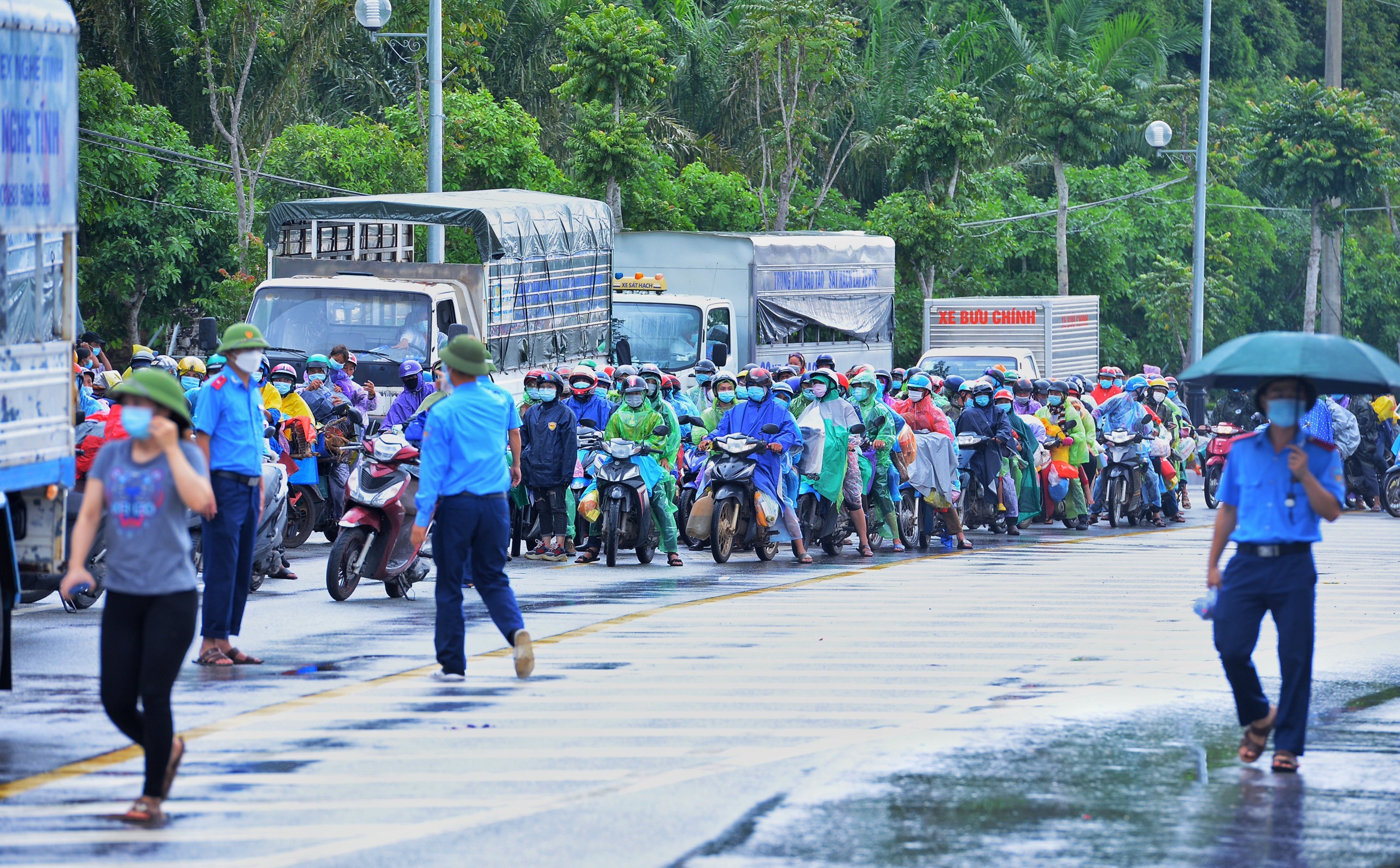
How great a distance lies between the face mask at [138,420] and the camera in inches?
281

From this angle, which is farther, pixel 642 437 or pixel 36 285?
pixel 642 437

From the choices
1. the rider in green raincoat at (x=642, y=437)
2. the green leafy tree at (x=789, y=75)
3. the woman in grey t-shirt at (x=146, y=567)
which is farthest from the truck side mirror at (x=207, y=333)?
the green leafy tree at (x=789, y=75)

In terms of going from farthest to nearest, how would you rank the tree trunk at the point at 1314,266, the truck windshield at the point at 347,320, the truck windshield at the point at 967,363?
the tree trunk at the point at 1314,266
the truck windshield at the point at 967,363
the truck windshield at the point at 347,320

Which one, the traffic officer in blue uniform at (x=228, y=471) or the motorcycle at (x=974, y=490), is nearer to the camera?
the traffic officer in blue uniform at (x=228, y=471)

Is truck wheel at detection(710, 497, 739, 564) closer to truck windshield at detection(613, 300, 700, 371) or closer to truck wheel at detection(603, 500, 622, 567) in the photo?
truck wheel at detection(603, 500, 622, 567)

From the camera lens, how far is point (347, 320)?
20.6 metres

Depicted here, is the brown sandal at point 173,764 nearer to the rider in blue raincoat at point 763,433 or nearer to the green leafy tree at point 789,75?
the rider in blue raincoat at point 763,433

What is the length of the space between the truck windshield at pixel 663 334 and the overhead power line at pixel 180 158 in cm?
411

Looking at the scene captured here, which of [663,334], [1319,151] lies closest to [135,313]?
[663,334]

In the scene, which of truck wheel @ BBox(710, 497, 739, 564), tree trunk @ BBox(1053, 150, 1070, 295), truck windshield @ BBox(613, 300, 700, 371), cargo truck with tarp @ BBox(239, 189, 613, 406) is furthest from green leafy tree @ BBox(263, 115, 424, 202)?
truck wheel @ BBox(710, 497, 739, 564)

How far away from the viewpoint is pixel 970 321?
33156mm

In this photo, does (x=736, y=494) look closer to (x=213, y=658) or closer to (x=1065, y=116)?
(x=213, y=658)

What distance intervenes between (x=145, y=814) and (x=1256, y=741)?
4.49 meters

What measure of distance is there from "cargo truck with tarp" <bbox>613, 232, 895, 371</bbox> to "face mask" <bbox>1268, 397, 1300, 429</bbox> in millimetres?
17377
